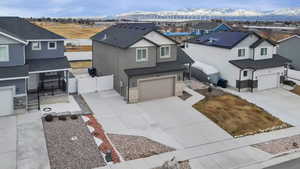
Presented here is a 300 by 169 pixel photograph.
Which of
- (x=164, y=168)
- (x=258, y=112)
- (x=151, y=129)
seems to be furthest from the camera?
(x=258, y=112)

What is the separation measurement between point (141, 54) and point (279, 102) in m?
14.2

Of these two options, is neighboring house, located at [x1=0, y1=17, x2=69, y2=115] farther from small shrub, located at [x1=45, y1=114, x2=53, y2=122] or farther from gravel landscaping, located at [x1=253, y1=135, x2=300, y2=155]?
gravel landscaping, located at [x1=253, y1=135, x2=300, y2=155]

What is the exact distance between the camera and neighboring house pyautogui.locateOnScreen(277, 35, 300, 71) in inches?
1539

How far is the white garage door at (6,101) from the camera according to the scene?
19.9m

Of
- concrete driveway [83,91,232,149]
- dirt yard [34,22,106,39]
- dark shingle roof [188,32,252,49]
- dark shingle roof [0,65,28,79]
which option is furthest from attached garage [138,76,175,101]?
dirt yard [34,22,106,39]

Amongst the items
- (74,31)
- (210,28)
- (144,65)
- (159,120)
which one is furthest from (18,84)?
(74,31)

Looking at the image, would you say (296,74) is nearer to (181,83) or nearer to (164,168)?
(181,83)

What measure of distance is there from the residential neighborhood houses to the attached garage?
98mm

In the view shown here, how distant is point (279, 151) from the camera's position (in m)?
16.2

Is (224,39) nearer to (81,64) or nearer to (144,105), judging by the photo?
(144,105)

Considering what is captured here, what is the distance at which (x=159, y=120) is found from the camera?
20453mm

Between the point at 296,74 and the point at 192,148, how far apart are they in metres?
27.1

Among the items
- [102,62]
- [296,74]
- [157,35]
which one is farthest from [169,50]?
[296,74]

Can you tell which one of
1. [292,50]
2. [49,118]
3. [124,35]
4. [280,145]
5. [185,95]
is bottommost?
[280,145]
